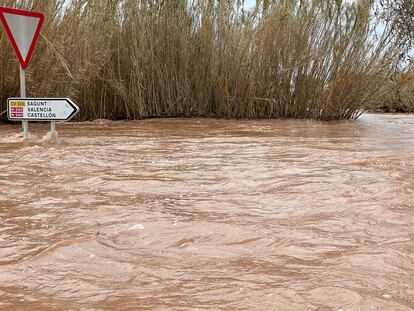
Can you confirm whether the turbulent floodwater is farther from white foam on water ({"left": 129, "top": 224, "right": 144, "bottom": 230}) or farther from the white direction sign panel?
the white direction sign panel

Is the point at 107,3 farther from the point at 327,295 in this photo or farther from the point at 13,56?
the point at 327,295

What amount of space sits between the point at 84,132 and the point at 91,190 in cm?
375

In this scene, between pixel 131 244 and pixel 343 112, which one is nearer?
pixel 131 244

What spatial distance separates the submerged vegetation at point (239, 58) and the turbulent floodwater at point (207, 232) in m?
4.68

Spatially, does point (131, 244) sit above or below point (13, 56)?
below

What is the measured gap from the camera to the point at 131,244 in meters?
1.96

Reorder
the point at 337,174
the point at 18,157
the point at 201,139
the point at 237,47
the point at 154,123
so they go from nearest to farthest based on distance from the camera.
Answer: the point at 337,174
the point at 18,157
the point at 201,139
the point at 154,123
the point at 237,47

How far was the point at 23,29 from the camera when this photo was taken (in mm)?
5156

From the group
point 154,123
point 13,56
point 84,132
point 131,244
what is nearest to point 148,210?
point 131,244

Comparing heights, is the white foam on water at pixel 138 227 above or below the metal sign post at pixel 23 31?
below

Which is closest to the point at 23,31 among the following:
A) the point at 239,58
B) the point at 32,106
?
the point at 32,106

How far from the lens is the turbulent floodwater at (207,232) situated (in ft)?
4.92

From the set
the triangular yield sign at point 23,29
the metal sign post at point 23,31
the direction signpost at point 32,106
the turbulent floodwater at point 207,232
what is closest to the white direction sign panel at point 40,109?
the direction signpost at point 32,106

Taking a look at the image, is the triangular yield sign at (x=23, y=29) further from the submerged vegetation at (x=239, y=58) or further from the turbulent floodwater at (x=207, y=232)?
the submerged vegetation at (x=239, y=58)
